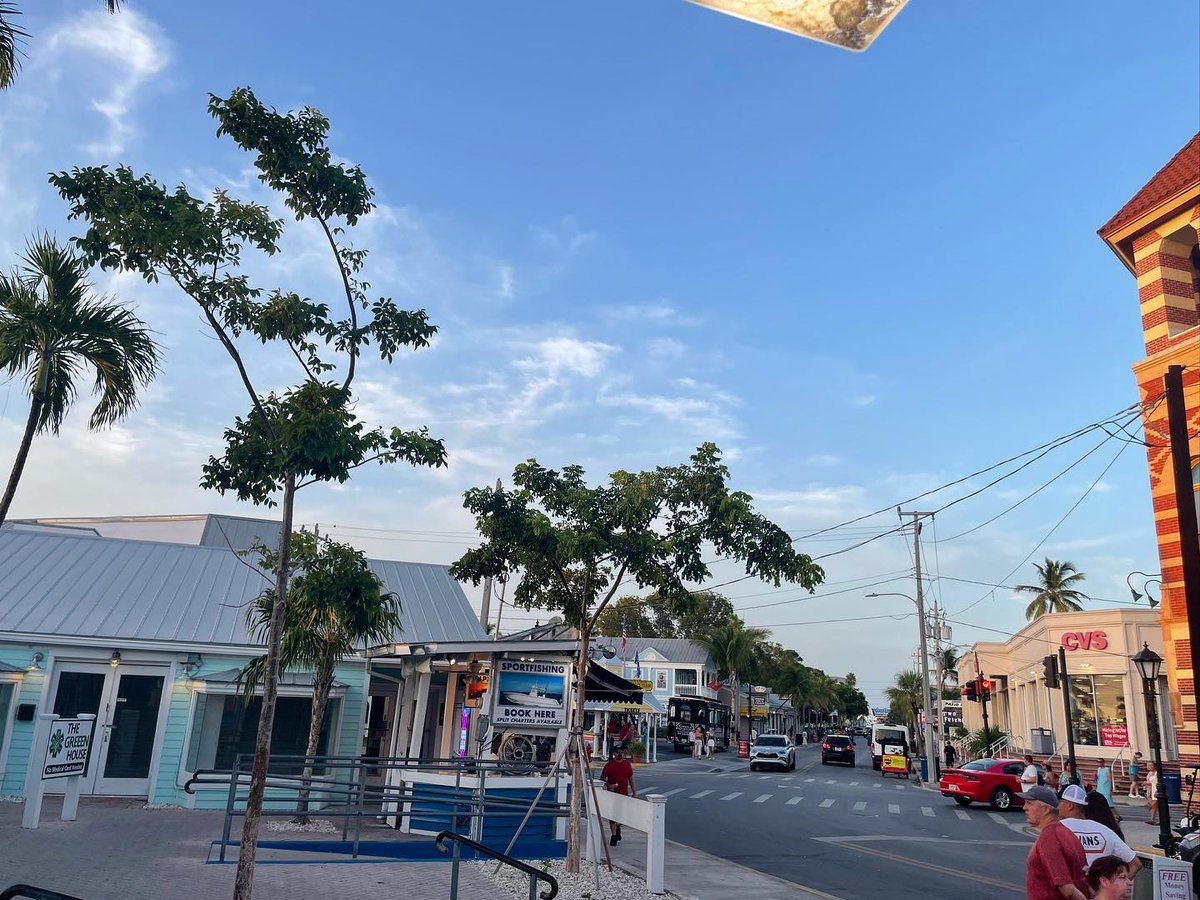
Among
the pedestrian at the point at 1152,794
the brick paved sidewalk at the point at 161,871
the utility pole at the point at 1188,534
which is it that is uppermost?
the utility pole at the point at 1188,534

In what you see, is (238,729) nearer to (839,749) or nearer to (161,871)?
(161,871)

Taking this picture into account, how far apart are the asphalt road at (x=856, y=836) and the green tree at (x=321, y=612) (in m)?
7.38

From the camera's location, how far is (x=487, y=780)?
14.8 m

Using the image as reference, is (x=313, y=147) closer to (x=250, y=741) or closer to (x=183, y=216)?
(x=183, y=216)

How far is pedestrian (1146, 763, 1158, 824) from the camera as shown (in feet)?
69.7

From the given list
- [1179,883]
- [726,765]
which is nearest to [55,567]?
[1179,883]

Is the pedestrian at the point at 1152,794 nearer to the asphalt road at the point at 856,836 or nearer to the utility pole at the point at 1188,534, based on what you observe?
the asphalt road at the point at 856,836

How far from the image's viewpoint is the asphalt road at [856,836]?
530 inches

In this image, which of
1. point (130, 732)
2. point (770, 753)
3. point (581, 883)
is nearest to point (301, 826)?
point (130, 732)

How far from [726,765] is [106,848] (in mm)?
39633

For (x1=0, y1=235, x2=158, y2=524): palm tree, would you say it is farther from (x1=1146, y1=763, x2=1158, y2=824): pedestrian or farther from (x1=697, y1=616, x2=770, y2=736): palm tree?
(x1=697, y1=616, x2=770, y2=736): palm tree

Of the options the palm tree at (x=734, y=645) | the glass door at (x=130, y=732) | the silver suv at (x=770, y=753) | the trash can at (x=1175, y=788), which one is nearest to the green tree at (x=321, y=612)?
the glass door at (x=130, y=732)

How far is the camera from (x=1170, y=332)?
21.0m

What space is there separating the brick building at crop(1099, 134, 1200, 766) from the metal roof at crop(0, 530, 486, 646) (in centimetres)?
1661
